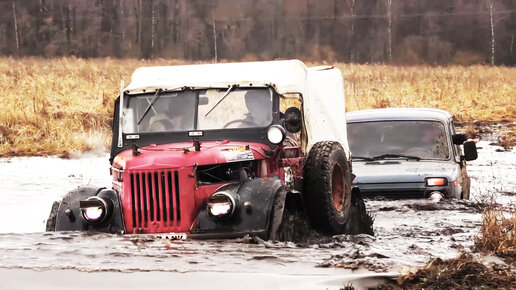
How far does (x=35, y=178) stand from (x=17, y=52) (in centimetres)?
2290

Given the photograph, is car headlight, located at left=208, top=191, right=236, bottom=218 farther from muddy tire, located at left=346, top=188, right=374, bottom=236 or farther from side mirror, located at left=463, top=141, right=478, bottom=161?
side mirror, located at left=463, top=141, right=478, bottom=161

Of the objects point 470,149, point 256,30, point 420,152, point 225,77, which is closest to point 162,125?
point 225,77

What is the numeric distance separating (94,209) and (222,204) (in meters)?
1.21

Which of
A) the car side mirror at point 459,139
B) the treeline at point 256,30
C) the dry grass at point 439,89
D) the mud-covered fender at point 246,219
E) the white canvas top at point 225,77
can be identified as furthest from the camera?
the treeline at point 256,30

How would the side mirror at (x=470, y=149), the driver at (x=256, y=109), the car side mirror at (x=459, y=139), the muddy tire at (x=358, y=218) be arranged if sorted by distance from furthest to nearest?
the car side mirror at (x=459, y=139) < the side mirror at (x=470, y=149) < the muddy tire at (x=358, y=218) < the driver at (x=256, y=109)

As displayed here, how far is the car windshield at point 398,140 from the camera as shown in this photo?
15.8 metres

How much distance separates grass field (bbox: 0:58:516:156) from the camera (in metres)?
26.3

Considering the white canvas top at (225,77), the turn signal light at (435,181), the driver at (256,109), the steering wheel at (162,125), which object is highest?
the white canvas top at (225,77)

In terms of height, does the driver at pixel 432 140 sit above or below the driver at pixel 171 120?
below

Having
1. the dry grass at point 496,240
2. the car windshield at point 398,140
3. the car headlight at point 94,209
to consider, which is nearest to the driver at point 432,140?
the car windshield at point 398,140

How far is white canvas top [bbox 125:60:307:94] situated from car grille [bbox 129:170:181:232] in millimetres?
1698

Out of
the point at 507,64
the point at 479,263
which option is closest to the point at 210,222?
the point at 479,263

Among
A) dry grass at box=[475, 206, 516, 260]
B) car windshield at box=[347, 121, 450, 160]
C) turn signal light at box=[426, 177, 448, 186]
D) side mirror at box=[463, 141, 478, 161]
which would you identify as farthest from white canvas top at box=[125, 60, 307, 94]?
car windshield at box=[347, 121, 450, 160]

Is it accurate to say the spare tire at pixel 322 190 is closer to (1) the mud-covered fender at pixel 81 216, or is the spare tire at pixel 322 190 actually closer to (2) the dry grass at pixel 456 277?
(1) the mud-covered fender at pixel 81 216
